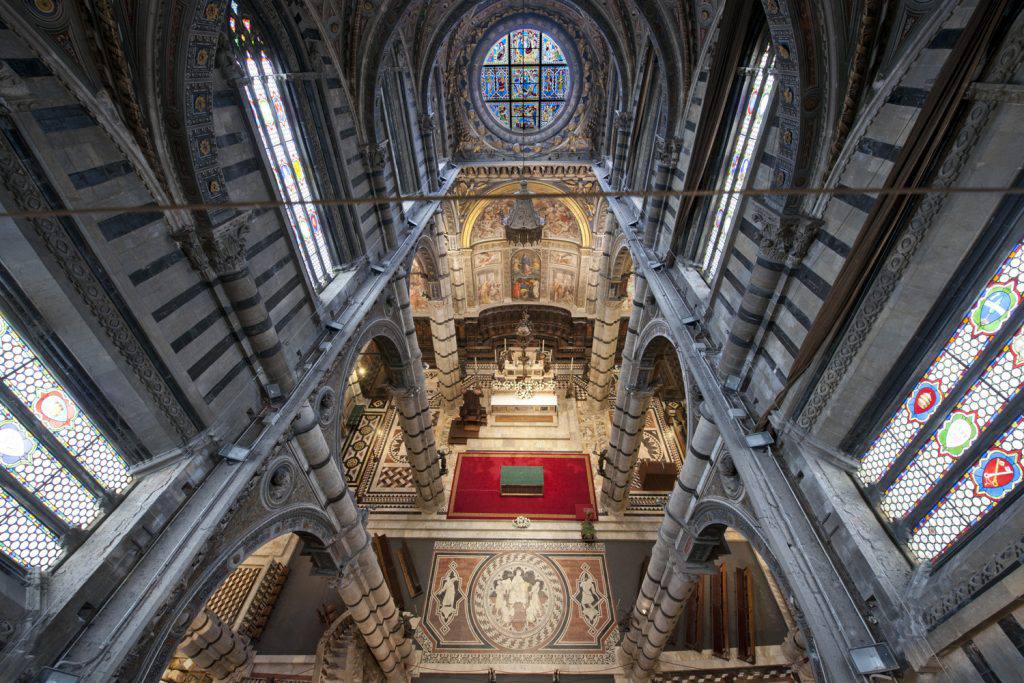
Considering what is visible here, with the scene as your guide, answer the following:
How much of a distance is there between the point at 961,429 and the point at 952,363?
1.90ft

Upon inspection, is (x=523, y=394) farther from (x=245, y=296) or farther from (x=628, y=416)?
(x=245, y=296)

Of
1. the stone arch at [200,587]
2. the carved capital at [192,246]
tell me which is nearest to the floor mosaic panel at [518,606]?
the stone arch at [200,587]

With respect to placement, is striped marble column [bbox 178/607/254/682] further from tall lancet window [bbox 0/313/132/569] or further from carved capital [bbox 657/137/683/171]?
carved capital [bbox 657/137/683/171]

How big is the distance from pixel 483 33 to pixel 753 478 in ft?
55.3

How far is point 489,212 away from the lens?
18984mm

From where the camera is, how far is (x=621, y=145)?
13.6 meters

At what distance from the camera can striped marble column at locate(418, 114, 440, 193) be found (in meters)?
13.4

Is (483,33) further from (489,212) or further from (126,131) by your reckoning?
(126,131)

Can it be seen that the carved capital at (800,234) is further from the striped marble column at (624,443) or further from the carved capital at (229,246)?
the striped marble column at (624,443)

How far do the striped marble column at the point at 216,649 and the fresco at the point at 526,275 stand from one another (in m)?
16.0

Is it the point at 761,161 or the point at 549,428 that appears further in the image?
the point at 549,428

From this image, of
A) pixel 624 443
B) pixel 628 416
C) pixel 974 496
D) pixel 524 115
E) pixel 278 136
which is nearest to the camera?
Answer: pixel 974 496

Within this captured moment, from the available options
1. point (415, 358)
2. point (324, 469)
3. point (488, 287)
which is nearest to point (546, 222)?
point (488, 287)

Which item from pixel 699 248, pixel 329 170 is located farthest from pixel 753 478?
pixel 329 170
